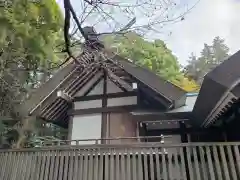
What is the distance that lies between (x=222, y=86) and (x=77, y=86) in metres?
5.88

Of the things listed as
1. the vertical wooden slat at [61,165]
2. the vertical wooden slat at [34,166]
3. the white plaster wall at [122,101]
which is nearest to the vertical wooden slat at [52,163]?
the vertical wooden slat at [61,165]

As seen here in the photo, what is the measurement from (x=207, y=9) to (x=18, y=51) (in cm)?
325

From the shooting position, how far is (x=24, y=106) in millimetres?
8273

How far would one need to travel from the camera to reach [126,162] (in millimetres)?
5137

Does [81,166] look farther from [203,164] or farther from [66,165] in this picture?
[203,164]

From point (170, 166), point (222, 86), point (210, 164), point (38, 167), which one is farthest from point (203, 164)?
point (38, 167)

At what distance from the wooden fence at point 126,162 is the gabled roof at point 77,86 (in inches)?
76.2

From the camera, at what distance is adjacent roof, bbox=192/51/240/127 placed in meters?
3.74

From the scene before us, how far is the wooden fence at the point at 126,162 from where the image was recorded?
15.6ft

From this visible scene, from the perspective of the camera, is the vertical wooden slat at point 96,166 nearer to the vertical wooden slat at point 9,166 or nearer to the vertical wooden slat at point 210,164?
the vertical wooden slat at point 9,166

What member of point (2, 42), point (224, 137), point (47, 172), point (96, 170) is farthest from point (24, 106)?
point (224, 137)

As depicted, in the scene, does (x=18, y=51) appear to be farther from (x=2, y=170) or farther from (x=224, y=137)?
(x=224, y=137)

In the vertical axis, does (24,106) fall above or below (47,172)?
above

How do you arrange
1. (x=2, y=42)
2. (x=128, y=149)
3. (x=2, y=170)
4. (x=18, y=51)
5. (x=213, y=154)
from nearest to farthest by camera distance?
(x=2, y=42), (x=18, y=51), (x=213, y=154), (x=128, y=149), (x=2, y=170)
